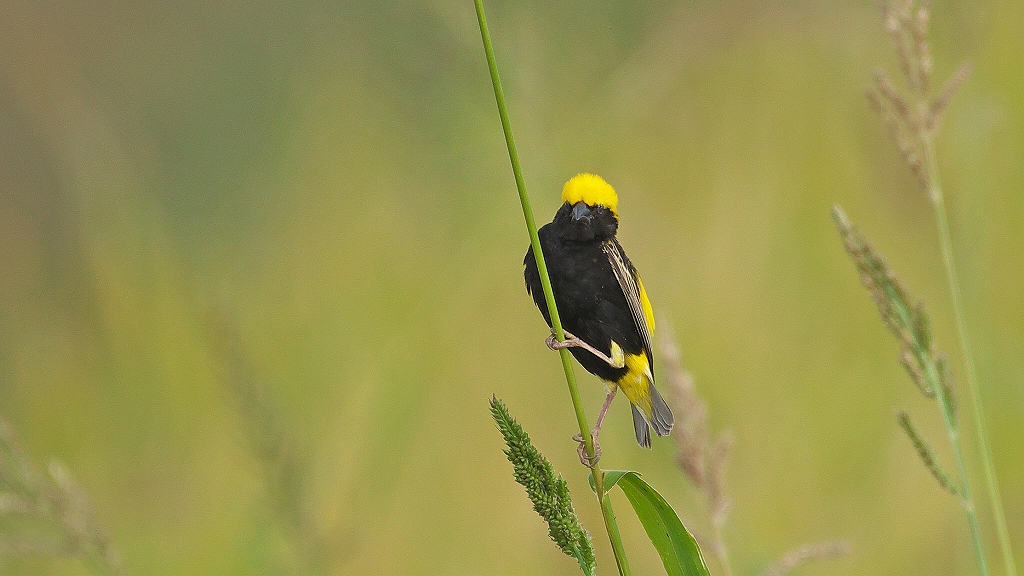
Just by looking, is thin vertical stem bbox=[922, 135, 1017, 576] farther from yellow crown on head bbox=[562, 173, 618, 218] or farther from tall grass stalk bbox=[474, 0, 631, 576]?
yellow crown on head bbox=[562, 173, 618, 218]

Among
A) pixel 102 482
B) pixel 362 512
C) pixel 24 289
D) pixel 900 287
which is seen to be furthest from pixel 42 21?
pixel 900 287

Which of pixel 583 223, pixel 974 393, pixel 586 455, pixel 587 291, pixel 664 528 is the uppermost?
pixel 583 223

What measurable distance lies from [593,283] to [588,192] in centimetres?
28

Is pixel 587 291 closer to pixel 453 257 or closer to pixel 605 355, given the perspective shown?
pixel 605 355

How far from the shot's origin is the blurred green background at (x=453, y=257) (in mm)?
3014

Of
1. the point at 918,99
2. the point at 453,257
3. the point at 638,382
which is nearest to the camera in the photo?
the point at 918,99

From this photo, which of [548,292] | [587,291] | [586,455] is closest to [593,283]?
[587,291]

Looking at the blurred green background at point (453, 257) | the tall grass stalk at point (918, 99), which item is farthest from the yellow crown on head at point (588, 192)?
the tall grass stalk at point (918, 99)

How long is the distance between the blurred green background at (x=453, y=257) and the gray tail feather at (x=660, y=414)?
18.4 inches

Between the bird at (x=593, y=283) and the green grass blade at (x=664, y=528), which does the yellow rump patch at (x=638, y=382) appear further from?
the green grass blade at (x=664, y=528)

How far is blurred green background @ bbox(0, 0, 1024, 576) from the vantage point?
3.01 meters

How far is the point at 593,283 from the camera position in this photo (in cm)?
224

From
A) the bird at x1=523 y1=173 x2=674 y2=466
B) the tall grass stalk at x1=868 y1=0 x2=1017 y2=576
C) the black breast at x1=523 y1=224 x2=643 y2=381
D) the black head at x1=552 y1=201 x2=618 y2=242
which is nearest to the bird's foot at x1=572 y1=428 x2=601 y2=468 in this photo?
the bird at x1=523 y1=173 x2=674 y2=466

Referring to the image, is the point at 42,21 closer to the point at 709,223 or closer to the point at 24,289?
the point at 24,289
